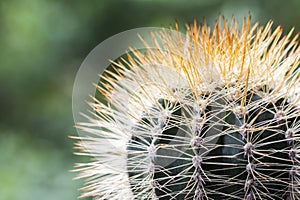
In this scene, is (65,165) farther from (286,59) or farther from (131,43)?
(286,59)

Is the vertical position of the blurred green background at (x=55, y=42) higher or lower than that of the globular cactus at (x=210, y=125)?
higher

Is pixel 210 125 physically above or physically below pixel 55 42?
below

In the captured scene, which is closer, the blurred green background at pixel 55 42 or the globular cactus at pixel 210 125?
the globular cactus at pixel 210 125

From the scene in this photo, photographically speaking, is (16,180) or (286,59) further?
(16,180)

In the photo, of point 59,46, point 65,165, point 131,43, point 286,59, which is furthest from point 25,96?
point 286,59

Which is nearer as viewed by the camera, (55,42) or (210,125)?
(210,125)
